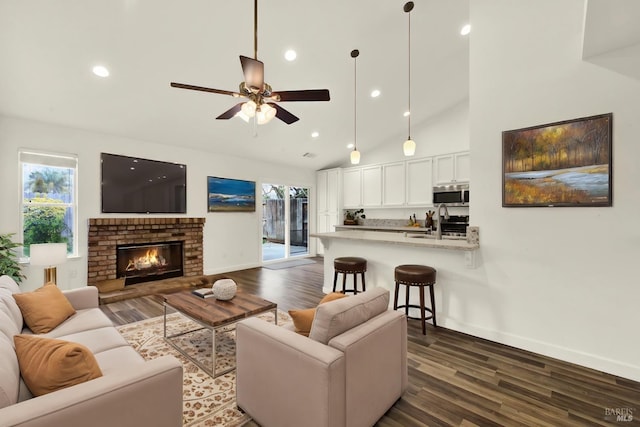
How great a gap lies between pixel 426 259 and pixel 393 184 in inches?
143

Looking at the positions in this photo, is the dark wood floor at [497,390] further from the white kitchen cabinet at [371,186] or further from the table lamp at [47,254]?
the white kitchen cabinet at [371,186]

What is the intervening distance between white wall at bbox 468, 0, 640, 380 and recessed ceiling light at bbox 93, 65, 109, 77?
163 inches

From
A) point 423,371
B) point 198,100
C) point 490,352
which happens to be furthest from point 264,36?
point 490,352

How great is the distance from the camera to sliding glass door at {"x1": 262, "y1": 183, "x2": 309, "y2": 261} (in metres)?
7.64

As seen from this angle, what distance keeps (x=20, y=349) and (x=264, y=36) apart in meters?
3.47

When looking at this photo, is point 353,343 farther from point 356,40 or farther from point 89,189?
point 89,189

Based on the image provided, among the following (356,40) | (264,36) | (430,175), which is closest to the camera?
(264,36)

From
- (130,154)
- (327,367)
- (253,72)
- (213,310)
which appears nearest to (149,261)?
(130,154)

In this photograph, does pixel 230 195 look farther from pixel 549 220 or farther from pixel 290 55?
pixel 549 220

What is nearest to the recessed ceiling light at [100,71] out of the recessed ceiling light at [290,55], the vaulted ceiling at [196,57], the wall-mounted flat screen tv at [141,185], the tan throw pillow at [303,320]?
the vaulted ceiling at [196,57]

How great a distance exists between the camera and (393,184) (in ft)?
22.3

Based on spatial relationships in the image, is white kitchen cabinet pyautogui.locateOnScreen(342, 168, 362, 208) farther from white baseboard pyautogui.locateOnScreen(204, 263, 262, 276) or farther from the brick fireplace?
the brick fireplace

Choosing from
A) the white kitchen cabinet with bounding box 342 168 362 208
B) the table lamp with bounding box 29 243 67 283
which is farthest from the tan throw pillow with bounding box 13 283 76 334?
the white kitchen cabinet with bounding box 342 168 362 208

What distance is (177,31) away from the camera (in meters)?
3.04
